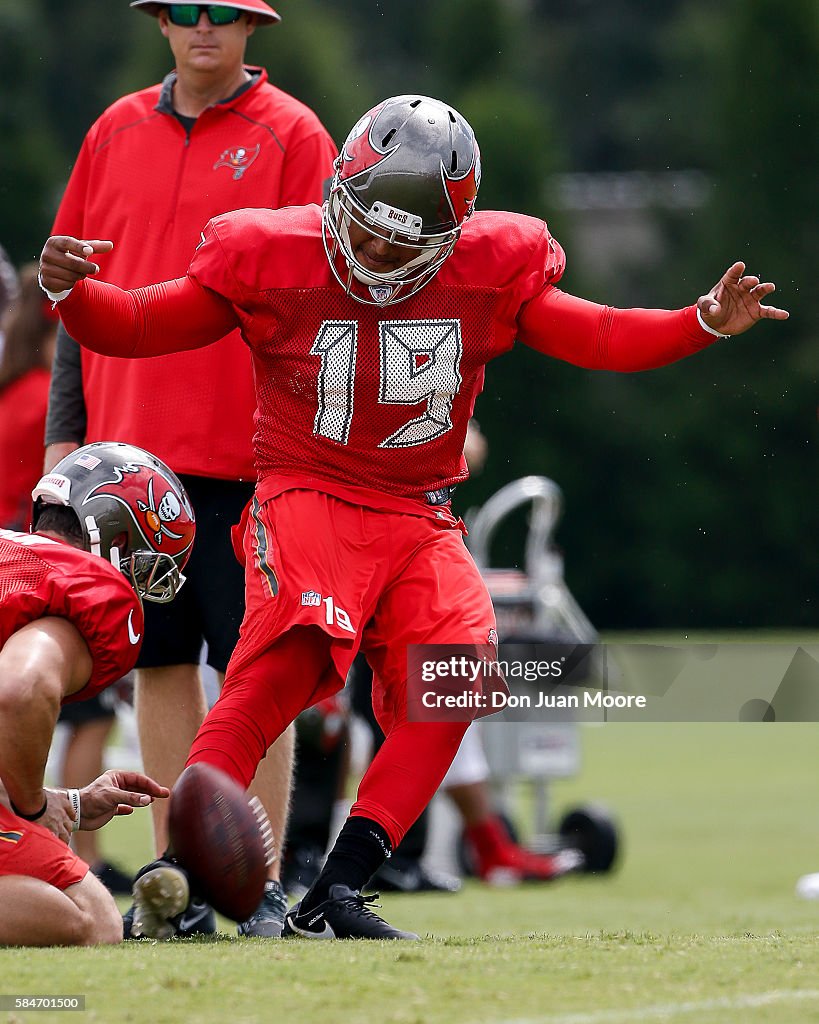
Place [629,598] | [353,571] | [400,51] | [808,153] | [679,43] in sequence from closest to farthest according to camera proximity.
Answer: [353,571] < [808,153] < [629,598] < [679,43] < [400,51]

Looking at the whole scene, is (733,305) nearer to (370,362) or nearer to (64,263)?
(370,362)

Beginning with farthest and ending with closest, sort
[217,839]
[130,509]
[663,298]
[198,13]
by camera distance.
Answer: [663,298]
[198,13]
[130,509]
[217,839]

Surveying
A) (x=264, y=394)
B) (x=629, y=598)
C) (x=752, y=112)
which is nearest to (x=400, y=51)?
(x=752, y=112)

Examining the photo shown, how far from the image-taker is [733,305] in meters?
4.44

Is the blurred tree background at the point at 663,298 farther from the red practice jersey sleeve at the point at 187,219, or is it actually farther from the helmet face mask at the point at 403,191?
the helmet face mask at the point at 403,191

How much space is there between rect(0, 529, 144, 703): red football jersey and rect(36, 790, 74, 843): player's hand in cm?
22

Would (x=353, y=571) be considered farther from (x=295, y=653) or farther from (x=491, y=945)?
(x=491, y=945)

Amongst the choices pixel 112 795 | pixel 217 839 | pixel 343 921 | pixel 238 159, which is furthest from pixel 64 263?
pixel 343 921

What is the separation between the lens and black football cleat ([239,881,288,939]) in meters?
4.54

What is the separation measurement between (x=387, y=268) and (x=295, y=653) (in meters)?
0.91

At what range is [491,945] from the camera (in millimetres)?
4148

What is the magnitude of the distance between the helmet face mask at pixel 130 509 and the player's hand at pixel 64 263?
473 mm

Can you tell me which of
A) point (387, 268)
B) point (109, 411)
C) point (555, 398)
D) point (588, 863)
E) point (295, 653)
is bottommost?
point (555, 398)

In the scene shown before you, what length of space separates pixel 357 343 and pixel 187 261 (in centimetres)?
86
